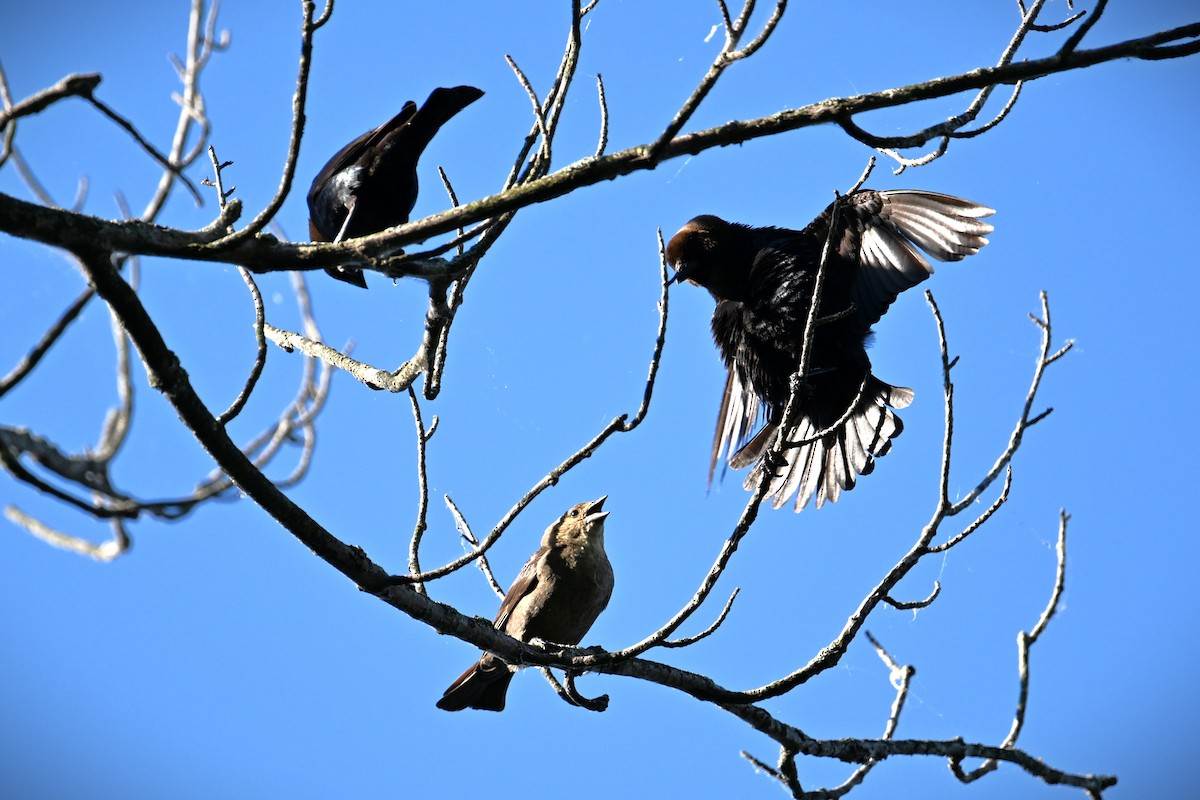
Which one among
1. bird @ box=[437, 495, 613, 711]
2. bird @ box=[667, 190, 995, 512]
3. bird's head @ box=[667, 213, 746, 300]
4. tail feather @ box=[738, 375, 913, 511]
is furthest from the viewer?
bird's head @ box=[667, 213, 746, 300]

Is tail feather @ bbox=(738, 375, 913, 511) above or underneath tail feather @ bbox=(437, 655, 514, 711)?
above

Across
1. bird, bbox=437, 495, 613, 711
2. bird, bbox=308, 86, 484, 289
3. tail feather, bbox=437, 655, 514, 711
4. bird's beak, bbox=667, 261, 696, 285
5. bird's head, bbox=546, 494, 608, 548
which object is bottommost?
tail feather, bbox=437, 655, 514, 711

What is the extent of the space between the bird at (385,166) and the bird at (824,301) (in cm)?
136

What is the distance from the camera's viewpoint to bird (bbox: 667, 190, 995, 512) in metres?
5.04

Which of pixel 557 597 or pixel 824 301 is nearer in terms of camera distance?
pixel 557 597

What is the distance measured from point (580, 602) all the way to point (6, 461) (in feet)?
11.5

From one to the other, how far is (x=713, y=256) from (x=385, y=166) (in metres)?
1.77

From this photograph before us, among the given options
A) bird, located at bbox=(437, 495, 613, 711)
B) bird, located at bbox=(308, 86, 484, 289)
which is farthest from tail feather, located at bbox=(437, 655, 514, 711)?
bird, located at bbox=(308, 86, 484, 289)

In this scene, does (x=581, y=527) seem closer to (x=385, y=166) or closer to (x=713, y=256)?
(x=713, y=256)

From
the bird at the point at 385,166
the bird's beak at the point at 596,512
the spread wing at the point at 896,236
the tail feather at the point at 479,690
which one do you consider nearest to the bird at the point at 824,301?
the spread wing at the point at 896,236

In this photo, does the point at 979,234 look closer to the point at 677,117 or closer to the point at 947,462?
the point at 947,462

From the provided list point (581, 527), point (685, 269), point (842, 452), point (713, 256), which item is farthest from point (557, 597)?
point (713, 256)

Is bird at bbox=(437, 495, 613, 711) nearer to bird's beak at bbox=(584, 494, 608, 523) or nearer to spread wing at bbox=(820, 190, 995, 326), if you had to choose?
bird's beak at bbox=(584, 494, 608, 523)

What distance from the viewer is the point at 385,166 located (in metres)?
4.61
